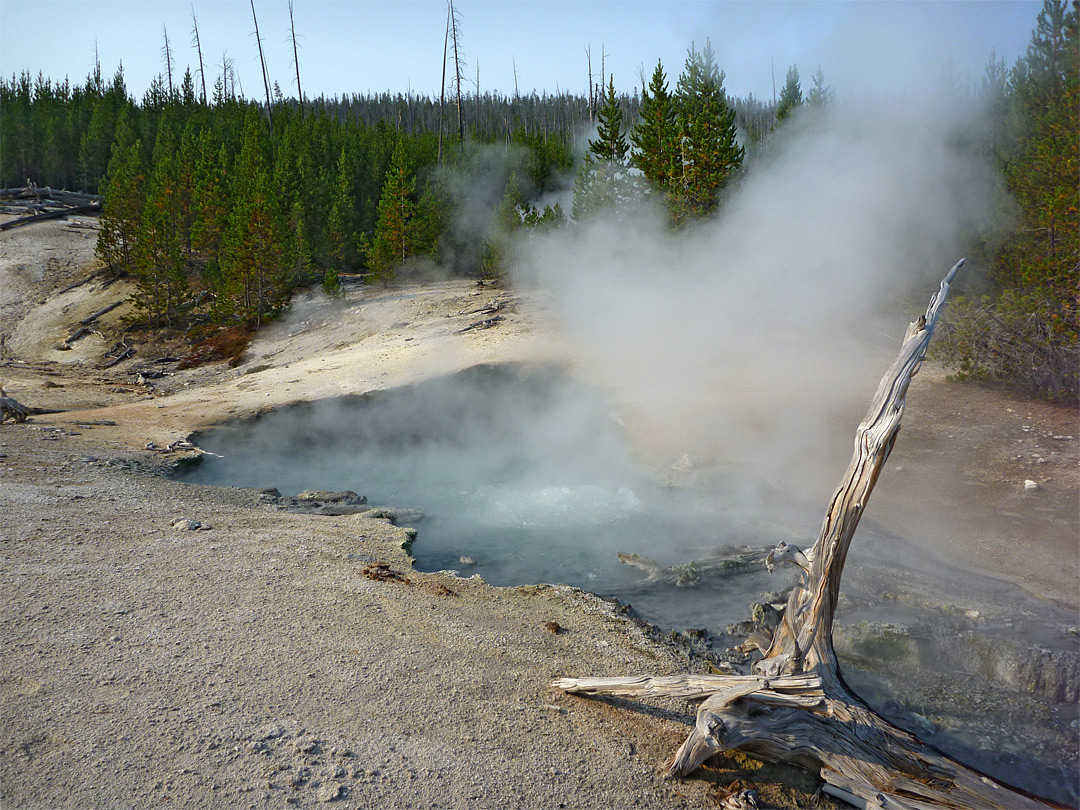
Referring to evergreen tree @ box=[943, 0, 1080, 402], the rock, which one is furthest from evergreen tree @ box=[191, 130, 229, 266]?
evergreen tree @ box=[943, 0, 1080, 402]

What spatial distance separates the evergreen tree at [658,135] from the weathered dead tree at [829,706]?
16.1m

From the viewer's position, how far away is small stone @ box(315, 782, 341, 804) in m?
3.51

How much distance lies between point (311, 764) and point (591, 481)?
6.43 m

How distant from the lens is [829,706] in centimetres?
417

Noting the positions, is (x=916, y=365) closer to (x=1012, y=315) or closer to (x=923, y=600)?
(x=923, y=600)

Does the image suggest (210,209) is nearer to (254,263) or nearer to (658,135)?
(254,263)

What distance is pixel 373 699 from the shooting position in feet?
14.2

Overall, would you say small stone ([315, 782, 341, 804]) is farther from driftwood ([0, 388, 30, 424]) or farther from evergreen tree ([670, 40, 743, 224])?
evergreen tree ([670, 40, 743, 224])

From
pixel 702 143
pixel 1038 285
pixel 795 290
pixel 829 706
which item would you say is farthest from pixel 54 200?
pixel 829 706

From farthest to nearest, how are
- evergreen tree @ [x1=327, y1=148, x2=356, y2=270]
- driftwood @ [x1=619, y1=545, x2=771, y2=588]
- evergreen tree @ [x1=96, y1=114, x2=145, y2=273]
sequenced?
evergreen tree @ [x1=327, y1=148, x2=356, y2=270], evergreen tree @ [x1=96, y1=114, x2=145, y2=273], driftwood @ [x1=619, y1=545, x2=771, y2=588]

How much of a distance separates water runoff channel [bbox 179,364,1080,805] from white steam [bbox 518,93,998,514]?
1.35m

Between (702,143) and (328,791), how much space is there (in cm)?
1801

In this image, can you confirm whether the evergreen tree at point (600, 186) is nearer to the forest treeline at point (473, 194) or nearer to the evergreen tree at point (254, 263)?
the forest treeline at point (473, 194)

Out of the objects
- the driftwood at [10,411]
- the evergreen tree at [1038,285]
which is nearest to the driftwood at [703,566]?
the evergreen tree at [1038,285]
